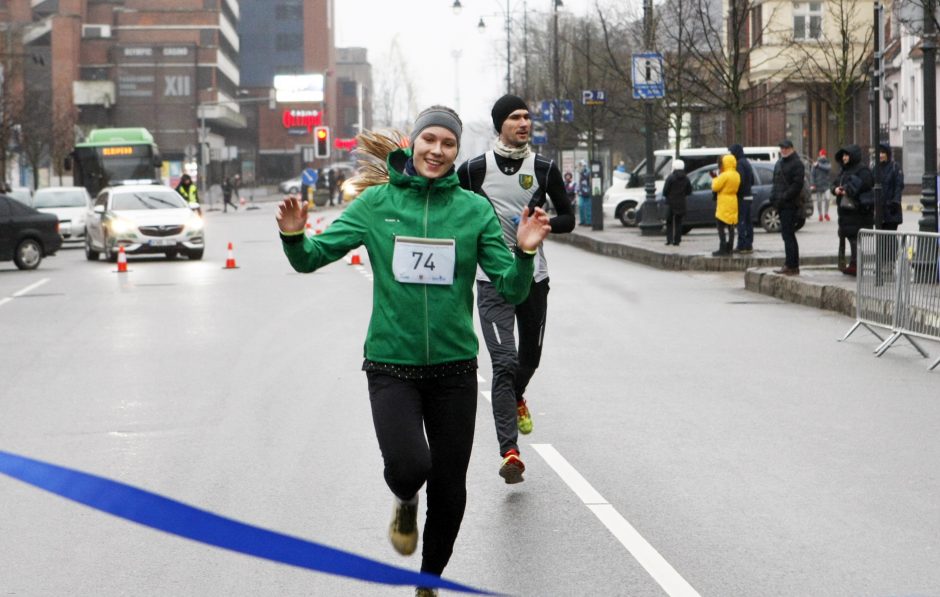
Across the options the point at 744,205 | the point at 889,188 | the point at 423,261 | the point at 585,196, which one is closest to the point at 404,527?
the point at 423,261

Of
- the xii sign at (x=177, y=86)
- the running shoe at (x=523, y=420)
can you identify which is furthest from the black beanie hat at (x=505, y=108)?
the xii sign at (x=177, y=86)

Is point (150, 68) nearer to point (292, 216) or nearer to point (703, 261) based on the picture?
point (703, 261)

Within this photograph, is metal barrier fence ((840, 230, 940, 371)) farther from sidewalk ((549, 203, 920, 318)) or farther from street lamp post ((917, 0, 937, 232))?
street lamp post ((917, 0, 937, 232))

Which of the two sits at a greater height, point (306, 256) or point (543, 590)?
point (306, 256)

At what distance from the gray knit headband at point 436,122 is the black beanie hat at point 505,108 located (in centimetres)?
230


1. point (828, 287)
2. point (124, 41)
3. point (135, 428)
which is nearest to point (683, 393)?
point (135, 428)

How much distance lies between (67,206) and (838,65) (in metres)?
25.0

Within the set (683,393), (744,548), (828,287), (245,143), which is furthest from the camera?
(245,143)

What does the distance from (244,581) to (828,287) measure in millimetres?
13955

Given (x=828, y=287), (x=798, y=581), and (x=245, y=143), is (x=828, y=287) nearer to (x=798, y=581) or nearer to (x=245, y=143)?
(x=798, y=581)

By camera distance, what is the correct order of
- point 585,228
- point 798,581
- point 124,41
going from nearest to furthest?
point 798,581 < point 585,228 < point 124,41

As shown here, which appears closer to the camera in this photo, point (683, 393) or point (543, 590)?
point (543, 590)

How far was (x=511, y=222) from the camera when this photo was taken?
8016 millimetres

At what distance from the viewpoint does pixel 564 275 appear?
25.5 m
